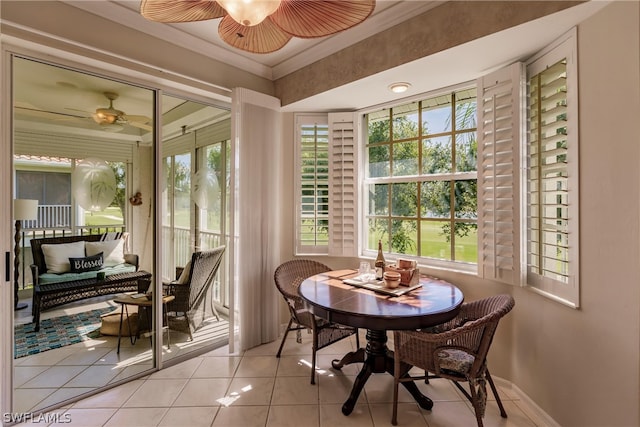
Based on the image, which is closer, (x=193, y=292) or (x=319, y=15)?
(x=319, y=15)

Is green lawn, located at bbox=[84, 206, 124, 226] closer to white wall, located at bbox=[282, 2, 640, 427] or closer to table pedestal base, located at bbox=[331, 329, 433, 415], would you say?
table pedestal base, located at bbox=[331, 329, 433, 415]

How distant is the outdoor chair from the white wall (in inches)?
111

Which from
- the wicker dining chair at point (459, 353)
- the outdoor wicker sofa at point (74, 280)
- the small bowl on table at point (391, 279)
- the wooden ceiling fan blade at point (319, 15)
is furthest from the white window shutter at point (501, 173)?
the outdoor wicker sofa at point (74, 280)

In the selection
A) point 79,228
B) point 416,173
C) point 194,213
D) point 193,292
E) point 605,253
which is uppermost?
point 416,173

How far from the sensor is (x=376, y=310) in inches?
71.8

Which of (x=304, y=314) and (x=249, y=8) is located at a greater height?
(x=249, y=8)

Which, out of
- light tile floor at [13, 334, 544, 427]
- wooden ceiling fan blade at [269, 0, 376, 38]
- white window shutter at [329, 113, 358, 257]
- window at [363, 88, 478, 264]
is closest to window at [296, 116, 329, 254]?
white window shutter at [329, 113, 358, 257]

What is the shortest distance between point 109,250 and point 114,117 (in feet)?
3.45

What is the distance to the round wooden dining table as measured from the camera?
176 centimetres

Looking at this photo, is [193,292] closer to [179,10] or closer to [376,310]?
[376,310]

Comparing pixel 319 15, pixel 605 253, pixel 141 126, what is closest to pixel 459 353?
pixel 605 253

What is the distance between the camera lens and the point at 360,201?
3303 millimetres

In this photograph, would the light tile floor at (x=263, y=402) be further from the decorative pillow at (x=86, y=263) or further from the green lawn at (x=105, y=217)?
the green lawn at (x=105, y=217)

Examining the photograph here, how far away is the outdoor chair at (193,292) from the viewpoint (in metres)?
2.78
